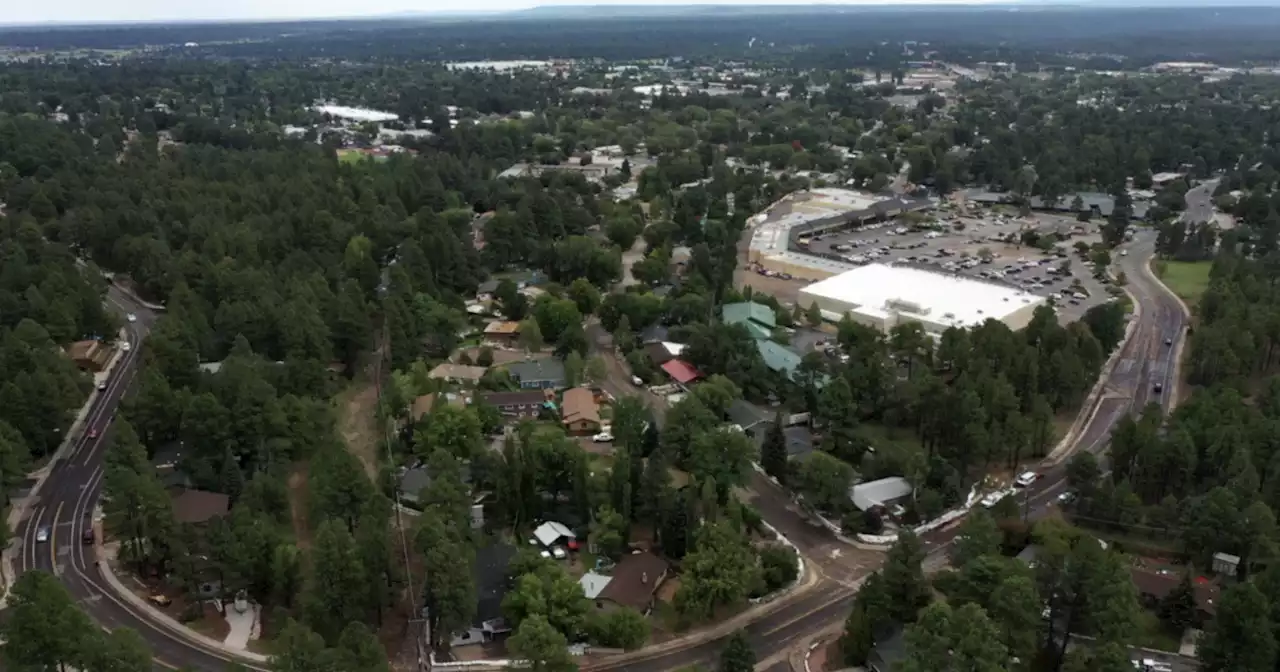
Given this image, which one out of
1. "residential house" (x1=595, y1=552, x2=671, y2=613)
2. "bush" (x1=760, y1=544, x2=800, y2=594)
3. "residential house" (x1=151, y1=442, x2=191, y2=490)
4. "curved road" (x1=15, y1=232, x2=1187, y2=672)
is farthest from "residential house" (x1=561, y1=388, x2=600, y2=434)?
"residential house" (x1=151, y1=442, x2=191, y2=490)

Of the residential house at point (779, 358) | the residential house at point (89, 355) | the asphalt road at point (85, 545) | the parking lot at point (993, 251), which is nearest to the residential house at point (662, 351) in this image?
the residential house at point (779, 358)

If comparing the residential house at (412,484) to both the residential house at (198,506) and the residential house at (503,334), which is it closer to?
the residential house at (198,506)

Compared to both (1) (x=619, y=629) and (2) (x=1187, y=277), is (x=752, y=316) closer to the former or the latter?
(1) (x=619, y=629)

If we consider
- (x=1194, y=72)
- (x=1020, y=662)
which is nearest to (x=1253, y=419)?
(x=1020, y=662)

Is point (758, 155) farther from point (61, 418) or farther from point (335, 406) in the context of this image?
point (61, 418)

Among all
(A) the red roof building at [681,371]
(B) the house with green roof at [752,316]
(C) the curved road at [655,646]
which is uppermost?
(B) the house with green roof at [752,316]

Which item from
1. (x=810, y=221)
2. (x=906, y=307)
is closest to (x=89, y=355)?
(x=906, y=307)

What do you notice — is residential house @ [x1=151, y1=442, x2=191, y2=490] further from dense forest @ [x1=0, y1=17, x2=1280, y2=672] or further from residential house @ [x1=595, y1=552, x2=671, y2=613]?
residential house @ [x1=595, y1=552, x2=671, y2=613]
